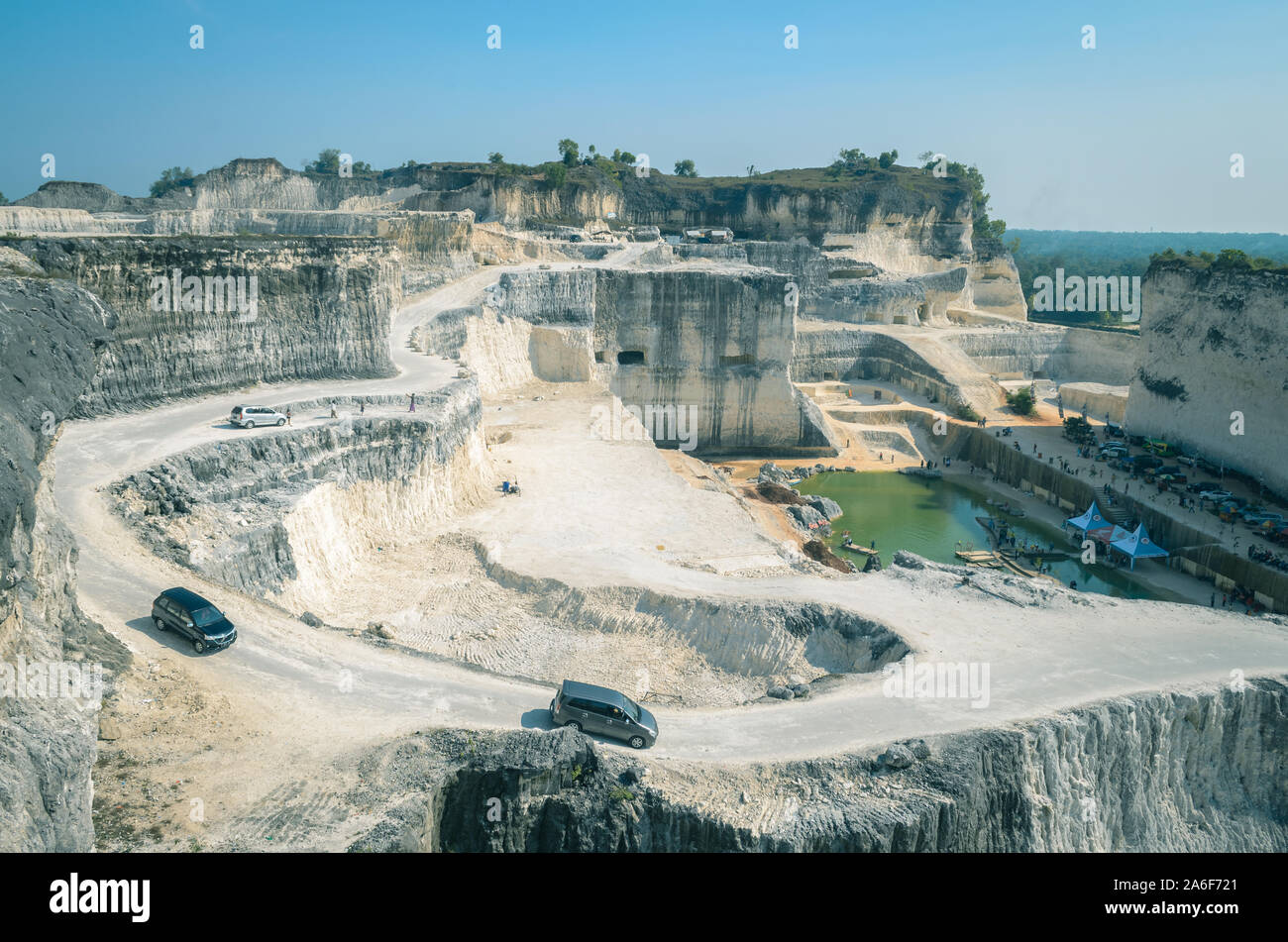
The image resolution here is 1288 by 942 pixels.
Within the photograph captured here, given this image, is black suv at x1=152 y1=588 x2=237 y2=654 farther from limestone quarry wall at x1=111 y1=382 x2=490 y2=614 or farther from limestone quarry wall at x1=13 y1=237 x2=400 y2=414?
limestone quarry wall at x1=13 y1=237 x2=400 y2=414

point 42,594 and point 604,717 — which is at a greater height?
point 42,594

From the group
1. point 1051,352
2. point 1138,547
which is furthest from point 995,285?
point 1138,547

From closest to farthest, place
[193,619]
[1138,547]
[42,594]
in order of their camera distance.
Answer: [42,594], [193,619], [1138,547]

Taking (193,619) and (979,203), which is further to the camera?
(979,203)
